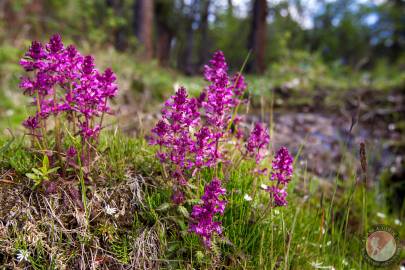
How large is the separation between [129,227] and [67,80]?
1.00 m

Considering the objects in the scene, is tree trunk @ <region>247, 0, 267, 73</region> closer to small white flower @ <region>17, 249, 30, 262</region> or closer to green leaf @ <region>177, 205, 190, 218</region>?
green leaf @ <region>177, 205, 190, 218</region>

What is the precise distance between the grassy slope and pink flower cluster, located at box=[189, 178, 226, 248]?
107 mm

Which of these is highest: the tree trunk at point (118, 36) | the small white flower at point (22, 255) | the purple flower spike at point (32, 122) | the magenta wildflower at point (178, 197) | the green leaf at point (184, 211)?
the tree trunk at point (118, 36)

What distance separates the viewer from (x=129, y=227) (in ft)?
7.20

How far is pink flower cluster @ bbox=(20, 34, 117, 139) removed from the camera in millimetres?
2023

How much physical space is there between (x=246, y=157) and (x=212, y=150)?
0.51 m

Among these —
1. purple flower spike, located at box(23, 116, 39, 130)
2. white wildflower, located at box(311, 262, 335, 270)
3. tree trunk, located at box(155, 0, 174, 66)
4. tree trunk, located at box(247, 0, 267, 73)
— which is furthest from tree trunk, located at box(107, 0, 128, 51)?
tree trunk, located at box(155, 0, 174, 66)

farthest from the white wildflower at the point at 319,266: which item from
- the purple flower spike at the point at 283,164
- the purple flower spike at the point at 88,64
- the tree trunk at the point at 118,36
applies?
the tree trunk at the point at 118,36

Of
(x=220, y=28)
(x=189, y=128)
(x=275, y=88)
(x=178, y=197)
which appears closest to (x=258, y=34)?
(x=275, y=88)

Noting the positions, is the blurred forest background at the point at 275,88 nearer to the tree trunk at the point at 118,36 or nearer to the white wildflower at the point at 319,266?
the tree trunk at the point at 118,36

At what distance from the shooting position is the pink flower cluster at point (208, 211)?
1.86 metres

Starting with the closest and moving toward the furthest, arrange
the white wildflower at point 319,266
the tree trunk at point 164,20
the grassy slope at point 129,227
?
the grassy slope at point 129,227
the white wildflower at point 319,266
the tree trunk at point 164,20

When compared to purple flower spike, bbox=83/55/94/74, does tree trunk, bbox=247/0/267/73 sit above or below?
above

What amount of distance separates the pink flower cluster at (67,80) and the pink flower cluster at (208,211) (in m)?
0.82
